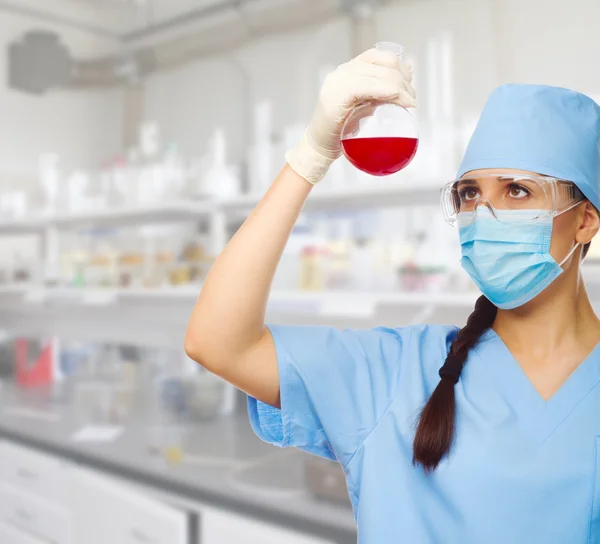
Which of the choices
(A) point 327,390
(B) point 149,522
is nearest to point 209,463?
(B) point 149,522

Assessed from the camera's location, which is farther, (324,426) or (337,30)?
(337,30)

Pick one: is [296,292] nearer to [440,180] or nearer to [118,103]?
[440,180]

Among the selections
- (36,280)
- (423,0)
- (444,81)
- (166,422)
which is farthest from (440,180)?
(36,280)

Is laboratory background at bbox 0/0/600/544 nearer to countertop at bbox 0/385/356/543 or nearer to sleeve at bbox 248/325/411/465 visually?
countertop at bbox 0/385/356/543

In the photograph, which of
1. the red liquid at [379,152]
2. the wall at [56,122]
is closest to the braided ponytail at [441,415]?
the red liquid at [379,152]

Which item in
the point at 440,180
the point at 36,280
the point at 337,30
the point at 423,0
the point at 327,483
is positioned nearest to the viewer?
the point at 327,483

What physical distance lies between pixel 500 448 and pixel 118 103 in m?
2.82

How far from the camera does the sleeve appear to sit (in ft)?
3.20

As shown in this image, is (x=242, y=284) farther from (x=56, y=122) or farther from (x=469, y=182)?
(x=56, y=122)

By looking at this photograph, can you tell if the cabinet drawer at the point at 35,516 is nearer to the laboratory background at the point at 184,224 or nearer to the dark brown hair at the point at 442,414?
the laboratory background at the point at 184,224

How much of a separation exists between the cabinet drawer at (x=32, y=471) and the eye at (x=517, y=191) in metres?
1.96

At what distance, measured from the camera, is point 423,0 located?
222cm

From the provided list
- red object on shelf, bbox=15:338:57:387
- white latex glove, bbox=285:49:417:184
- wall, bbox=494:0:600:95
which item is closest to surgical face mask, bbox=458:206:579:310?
white latex glove, bbox=285:49:417:184

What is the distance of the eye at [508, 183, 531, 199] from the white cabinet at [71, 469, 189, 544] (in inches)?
55.2
